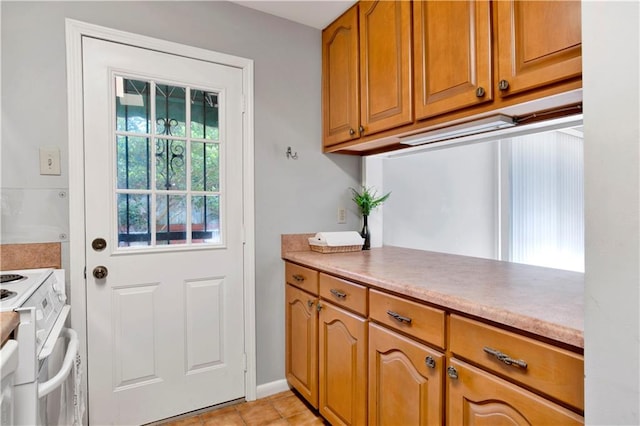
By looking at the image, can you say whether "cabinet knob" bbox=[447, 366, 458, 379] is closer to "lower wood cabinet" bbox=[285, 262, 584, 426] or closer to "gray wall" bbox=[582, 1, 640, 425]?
"lower wood cabinet" bbox=[285, 262, 584, 426]

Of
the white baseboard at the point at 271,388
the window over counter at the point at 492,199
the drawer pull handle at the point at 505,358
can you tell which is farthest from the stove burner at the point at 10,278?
the window over counter at the point at 492,199

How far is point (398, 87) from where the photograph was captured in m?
1.71

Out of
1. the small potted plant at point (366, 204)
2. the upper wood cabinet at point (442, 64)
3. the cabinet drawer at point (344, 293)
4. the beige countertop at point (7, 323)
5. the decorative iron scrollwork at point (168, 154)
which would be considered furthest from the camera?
the small potted plant at point (366, 204)

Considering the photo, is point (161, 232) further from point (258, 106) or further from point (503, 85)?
point (503, 85)

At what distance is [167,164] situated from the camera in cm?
189

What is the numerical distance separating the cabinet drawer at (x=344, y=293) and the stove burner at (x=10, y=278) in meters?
1.27

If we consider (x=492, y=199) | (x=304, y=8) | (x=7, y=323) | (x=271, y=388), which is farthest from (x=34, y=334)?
(x=492, y=199)

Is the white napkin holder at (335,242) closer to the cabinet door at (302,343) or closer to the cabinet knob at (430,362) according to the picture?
the cabinet door at (302,343)

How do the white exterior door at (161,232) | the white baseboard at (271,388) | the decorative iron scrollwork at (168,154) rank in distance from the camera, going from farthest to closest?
the white baseboard at (271,388) < the decorative iron scrollwork at (168,154) < the white exterior door at (161,232)

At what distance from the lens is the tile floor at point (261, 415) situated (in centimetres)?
189

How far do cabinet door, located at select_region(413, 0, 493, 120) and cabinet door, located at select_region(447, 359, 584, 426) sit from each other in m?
0.99

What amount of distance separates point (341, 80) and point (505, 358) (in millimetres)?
1760

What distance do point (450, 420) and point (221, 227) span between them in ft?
4.86

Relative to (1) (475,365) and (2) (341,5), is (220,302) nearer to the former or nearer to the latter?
(1) (475,365)
